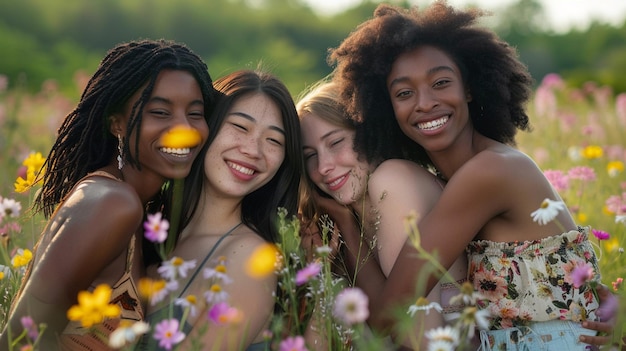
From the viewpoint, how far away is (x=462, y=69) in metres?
3.55

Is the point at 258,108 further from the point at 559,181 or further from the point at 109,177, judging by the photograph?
the point at 559,181

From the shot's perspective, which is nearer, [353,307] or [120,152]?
[353,307]

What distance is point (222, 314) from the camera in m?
2.24

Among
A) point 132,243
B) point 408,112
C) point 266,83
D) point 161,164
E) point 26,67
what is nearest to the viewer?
point 132,243

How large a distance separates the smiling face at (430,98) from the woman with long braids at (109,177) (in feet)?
2.70


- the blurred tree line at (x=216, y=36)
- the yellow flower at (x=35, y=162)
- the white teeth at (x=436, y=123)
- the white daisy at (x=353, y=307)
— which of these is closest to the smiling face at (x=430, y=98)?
the white teeth at (x=436, y=123)

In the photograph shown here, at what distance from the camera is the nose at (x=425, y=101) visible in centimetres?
333

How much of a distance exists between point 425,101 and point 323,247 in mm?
1136

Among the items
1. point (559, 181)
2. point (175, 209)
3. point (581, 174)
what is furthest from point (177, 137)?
point (581, 174)

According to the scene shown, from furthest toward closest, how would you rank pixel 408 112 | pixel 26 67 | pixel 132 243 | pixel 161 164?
1. pixel 26 67
2. pixel 408 112
3. pixel 161 164
4. pixel 132 243

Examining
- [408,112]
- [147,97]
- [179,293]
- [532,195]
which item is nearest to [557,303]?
[532,195]

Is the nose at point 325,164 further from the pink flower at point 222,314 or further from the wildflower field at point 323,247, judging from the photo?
the pink flower at point 222,314

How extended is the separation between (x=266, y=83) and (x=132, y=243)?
109 centimetres

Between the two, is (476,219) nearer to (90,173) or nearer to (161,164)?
(161,164)
